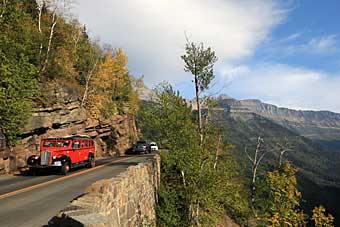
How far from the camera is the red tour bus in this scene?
1794 cm

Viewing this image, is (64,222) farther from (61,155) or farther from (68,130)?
(68,130)

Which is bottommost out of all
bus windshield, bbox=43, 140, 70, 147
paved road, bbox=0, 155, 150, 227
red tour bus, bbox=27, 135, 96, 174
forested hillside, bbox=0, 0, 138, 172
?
paved road, bbox=0, 155, 150, 227

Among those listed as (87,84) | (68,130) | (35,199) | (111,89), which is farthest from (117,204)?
(111,89)

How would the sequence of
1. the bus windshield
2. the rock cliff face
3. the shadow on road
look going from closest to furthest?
the shadow on road, the bus windshield, the rock cliff face

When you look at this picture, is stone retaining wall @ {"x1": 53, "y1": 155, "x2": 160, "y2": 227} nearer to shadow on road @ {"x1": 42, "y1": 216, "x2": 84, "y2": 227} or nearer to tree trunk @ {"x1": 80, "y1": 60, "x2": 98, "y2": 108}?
shadow on road @ {"x1": 42, "y1": 216, "x2": 84, "y2": 227}

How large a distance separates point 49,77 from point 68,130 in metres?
5.58

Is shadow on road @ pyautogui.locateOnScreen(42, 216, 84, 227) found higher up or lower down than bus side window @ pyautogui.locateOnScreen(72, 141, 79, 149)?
lower down

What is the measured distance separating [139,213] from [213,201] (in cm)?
946

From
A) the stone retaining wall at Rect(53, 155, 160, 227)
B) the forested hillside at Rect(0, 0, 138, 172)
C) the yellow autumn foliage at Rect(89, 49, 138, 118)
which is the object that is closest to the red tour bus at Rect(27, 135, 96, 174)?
the forested hillside at Rect(0, 0, 138, 172)

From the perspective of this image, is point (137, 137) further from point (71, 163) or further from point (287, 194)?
point (71, 163)

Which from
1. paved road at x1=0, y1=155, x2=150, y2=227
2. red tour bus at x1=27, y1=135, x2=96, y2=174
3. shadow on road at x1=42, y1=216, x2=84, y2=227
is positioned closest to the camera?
shadow on road at x1=42, y1=216, x2=84, y2=227

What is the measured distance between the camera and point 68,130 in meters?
29.6

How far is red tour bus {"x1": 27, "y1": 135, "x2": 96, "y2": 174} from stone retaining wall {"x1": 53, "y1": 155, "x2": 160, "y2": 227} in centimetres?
641

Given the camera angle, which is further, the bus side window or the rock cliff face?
the rock cliff face
